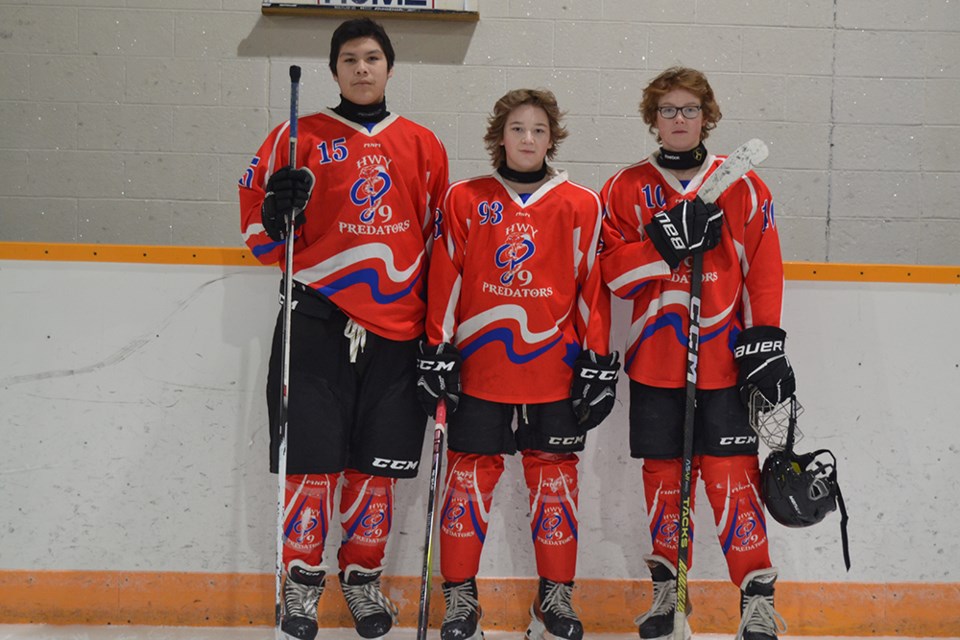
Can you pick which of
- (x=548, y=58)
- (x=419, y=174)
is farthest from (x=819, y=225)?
(x=419, y=174)

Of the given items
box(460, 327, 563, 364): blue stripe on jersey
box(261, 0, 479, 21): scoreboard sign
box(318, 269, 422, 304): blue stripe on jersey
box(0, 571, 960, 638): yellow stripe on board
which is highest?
box(261, 0, 479, 21): scoreboard sign

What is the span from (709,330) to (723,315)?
0.16ft

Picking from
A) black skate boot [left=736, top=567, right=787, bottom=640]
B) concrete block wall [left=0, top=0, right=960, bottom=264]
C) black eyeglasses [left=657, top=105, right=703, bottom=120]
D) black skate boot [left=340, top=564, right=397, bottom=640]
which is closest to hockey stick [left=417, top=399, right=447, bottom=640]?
black skate boot [left=340, top=564, right=397, bottom=640]

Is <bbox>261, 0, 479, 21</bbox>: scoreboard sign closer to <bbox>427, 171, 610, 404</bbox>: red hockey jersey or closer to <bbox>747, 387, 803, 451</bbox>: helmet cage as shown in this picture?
<bbox>427, 171, 610, 404</bbox>: red hockey jersey

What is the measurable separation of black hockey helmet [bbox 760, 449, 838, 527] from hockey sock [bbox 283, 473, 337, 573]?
3.41ft

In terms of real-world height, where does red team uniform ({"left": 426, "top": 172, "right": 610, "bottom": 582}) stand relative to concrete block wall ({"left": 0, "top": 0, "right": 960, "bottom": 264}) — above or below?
below

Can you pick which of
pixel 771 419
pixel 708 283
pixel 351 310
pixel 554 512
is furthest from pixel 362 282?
pixel 771 419

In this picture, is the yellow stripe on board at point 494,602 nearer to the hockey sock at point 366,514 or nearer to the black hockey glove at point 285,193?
the hockey sock at point 366,514

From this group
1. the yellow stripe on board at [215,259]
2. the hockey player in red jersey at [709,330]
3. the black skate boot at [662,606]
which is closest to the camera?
the hockey player in red jersey at [709,330]

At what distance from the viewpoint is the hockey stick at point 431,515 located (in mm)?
1988

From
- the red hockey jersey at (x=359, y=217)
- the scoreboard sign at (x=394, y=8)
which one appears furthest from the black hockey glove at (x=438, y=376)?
the scoreboard sign at (x=394, y=8)

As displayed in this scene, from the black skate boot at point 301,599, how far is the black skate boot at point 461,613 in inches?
12.1

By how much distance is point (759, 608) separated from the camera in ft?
6.59

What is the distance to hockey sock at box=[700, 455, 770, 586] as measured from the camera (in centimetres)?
203
